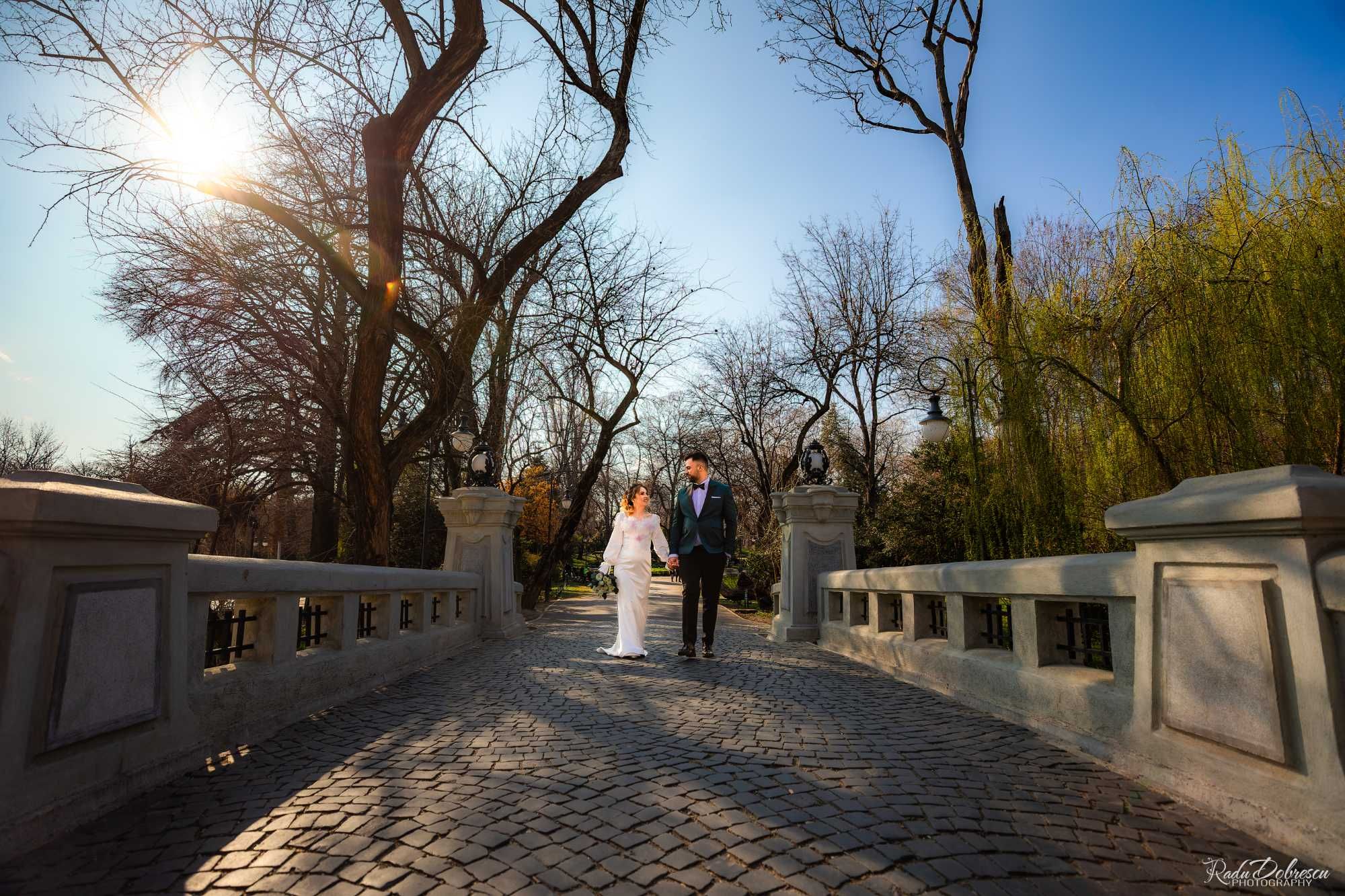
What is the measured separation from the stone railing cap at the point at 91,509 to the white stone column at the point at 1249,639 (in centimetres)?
463

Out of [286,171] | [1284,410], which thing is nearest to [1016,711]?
[1284,410]

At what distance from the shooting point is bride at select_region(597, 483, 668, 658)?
8.39 metres

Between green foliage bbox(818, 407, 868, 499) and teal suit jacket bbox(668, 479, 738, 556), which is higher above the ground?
green foliage bbox(818, 407, 868, 499)

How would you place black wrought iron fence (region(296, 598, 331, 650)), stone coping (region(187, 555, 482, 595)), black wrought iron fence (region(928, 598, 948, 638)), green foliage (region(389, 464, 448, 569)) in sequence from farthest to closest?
green foliage (region(389, 464, 448, 569)) < black wrought iron fence (region(928, 598, 948, 638)) < black wrought iron fence (region(296, 598, 331, 650)) < stone coping (region(187, 555, 482, 595))

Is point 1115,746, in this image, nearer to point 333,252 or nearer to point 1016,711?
point 1016,711

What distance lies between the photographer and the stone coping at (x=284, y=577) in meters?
3.87

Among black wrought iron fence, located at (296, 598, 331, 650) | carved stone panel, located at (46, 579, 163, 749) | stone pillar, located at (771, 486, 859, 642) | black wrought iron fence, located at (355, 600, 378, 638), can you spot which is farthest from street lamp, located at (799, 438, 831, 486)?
carved stone panel, located at (46, 579, 163, 749)

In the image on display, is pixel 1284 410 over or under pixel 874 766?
over

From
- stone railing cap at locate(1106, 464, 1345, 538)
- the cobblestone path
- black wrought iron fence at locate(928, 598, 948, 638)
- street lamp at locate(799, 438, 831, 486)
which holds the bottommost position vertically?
the cobblestone path

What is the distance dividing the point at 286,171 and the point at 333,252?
7.07ft

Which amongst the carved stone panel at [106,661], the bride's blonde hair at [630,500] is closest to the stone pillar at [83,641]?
the carved stone panel at [106,661]

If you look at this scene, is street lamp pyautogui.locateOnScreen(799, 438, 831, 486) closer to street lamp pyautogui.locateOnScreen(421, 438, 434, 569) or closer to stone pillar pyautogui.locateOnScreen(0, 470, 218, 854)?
street lamp pyautogui.locateOnScreen(421, 438, 434, 569)

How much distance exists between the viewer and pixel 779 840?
2668 millimetres

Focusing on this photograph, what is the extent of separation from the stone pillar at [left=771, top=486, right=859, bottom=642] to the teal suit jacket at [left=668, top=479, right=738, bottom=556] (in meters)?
2.68
